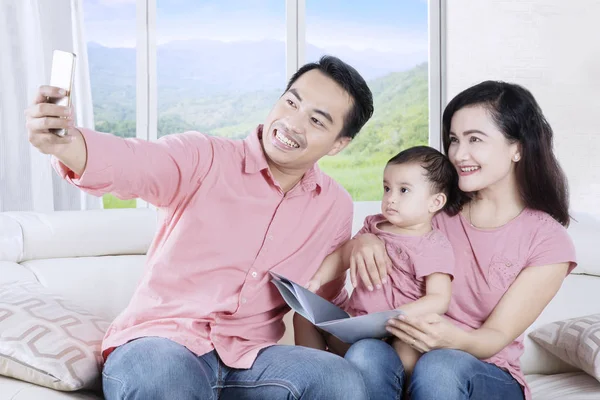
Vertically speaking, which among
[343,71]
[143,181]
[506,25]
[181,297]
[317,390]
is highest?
[506,25]

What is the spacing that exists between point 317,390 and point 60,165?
0.67 meters

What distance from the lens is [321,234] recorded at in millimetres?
1843

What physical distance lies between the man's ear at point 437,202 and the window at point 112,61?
408cm

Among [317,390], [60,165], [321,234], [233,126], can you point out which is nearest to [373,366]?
[317,390]

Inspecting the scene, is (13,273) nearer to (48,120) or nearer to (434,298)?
(48,120)

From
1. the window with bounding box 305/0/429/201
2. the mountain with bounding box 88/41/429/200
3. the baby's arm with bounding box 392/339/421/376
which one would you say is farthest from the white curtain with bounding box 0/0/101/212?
the baby's arm with bounding box 392/339/421/376

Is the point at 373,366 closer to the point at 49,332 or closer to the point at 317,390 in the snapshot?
the point at 317,390

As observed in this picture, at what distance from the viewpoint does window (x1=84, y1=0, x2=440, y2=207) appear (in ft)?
17.8

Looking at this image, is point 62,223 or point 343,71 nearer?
point 343,71

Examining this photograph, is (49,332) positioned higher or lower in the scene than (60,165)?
lower

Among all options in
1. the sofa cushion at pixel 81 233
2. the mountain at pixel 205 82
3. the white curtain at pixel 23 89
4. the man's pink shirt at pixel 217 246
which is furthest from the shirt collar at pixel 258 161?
the mountain at pixel 205 82

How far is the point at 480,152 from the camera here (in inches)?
68.9

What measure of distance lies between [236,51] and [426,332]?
168 inches

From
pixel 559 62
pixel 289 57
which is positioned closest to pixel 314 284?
pixel 289 57
